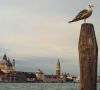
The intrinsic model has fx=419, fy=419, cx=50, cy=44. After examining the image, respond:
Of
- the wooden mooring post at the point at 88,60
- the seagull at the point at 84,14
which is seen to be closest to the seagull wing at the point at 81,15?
the seagull at the point at 84,14

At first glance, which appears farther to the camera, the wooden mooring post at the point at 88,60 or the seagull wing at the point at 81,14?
the seagull wing at the point at 81,14

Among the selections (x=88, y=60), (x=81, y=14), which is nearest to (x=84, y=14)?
(x=81, y=14)

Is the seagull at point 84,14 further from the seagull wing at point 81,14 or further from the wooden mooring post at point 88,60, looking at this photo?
the wooden mooring post at point 88,60

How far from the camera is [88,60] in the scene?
10.2 meters

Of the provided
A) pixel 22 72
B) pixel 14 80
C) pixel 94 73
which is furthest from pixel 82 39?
pixel 22 72

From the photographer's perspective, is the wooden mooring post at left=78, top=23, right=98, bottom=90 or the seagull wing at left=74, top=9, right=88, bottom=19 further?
the seagull wing at left=74, top=9, right=88, bottom=19

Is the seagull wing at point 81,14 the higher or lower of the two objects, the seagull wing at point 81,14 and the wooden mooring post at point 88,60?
the higher

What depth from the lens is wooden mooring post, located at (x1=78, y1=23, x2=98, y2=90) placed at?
10141 millimetres

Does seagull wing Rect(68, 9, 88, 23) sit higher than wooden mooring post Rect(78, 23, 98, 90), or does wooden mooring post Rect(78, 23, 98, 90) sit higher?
seagull wing Rect(68, 9, 88, 23)

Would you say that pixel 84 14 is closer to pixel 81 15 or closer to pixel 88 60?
pixel 81 15

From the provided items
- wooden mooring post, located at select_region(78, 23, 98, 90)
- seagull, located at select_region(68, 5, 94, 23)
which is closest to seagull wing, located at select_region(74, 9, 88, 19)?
seagull, located at select_region(68, 5, 94, 23)

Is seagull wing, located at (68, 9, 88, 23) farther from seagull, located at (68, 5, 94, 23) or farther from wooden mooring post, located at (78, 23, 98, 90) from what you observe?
wooden mooring post, located at (78, 23, 98, 90)

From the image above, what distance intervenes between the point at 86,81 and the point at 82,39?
103 cm

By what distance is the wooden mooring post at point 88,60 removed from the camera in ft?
33.3
